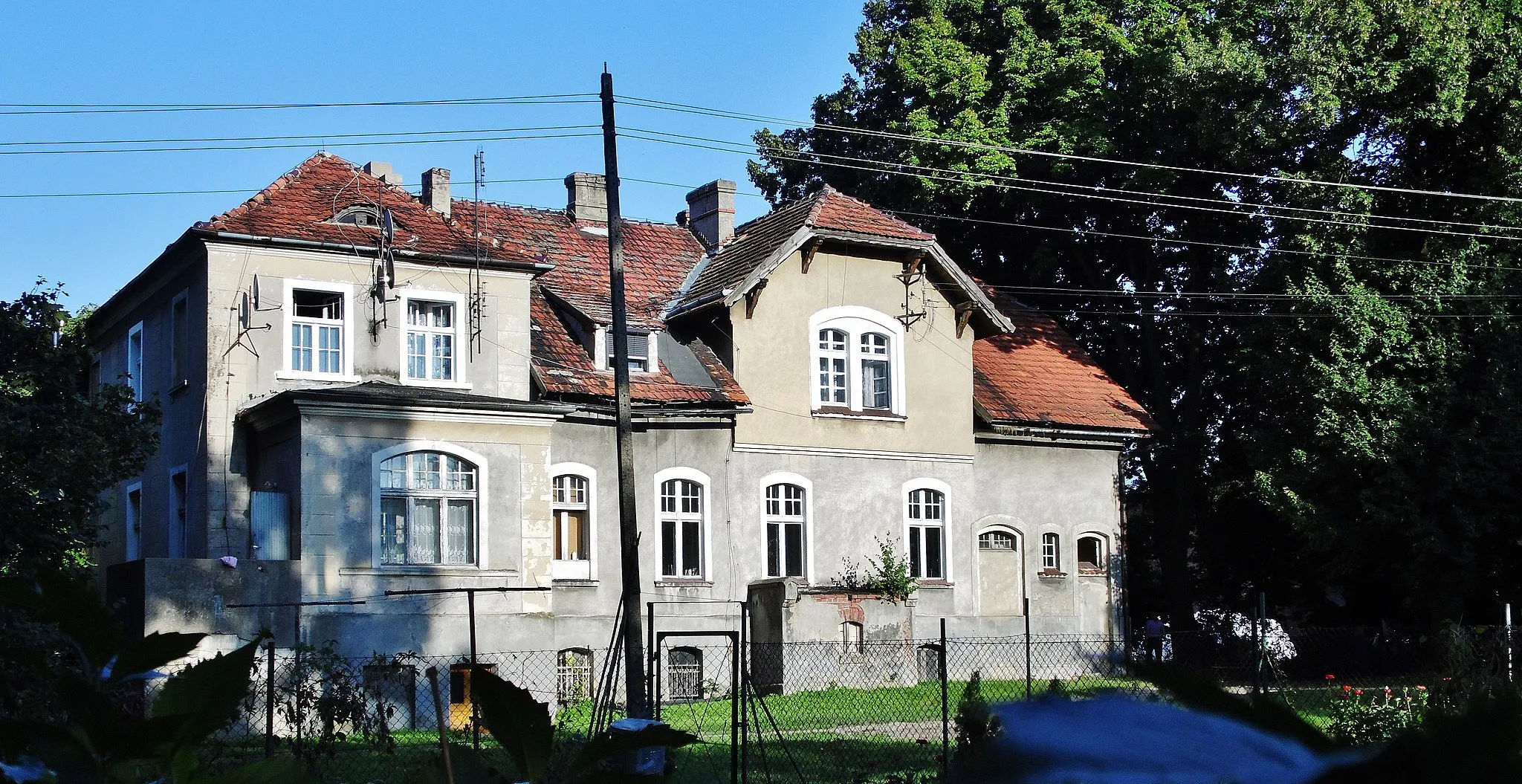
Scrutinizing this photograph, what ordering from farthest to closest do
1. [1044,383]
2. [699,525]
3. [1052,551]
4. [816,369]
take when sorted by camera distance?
[1044,383] < [1052,551] < [816,369] < [699,525]

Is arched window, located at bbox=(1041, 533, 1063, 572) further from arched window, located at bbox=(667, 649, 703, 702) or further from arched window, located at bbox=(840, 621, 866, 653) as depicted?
arched window, located at bbox=(667, 649, 703, 702)

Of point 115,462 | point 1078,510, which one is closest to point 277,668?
point 115,462

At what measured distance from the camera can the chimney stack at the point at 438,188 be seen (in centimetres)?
2700

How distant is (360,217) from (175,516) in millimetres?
5712

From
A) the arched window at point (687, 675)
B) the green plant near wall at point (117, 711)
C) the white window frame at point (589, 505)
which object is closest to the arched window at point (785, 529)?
the arched window at point (687, 675)

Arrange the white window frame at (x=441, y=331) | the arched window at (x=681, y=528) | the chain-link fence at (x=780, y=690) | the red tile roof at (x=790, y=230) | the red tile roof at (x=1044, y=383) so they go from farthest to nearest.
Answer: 1. the red tile roof at (x=1044, y=383)
2. the red tile roof at (x=790, y=230)
3. the arched window at (x=681, y=528)
4. the white window frame at (x=441, y=331)
5. the chain-link fence at (x=780, y=690)

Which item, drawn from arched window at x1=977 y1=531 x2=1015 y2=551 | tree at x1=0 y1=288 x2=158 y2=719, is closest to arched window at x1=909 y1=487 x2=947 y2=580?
arched window at x1=977 y1=531 x2=1015 y2=551

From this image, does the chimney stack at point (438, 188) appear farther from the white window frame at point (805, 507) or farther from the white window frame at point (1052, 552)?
the white window frame at point (1052, 552)

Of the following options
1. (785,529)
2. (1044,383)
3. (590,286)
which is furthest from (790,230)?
(1044,383)

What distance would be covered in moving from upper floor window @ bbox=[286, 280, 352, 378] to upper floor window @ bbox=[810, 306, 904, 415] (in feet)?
27.0

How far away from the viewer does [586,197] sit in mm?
30641

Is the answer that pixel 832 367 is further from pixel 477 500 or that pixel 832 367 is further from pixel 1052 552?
pixel 477 500

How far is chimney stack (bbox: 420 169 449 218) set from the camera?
2700 centimetres

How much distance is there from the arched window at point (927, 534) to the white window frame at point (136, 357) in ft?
44.3
